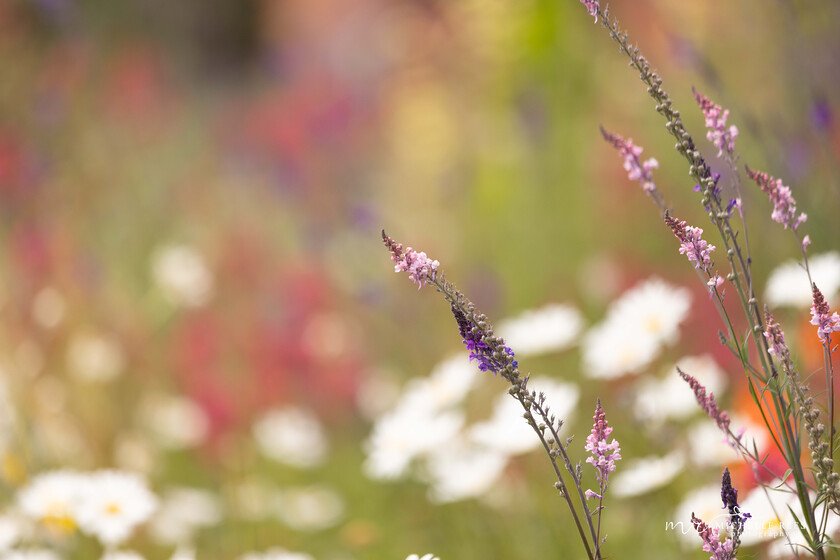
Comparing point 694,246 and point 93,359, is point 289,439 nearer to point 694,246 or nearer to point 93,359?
point 93,359

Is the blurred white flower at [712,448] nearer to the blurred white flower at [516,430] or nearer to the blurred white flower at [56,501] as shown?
the blurred white flower at [516,430]

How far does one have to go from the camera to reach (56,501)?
139 centimetres

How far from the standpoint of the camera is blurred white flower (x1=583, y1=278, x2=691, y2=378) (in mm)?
1510

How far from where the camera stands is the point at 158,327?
297cm

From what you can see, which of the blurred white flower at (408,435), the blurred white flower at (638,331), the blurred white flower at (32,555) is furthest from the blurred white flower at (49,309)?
the blurred white flower at (638,331)

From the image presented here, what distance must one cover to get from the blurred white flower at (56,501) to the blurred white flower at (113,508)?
0.02 m

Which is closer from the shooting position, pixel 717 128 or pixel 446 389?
pixel 717 128

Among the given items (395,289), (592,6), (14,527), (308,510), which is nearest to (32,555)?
(14,527)

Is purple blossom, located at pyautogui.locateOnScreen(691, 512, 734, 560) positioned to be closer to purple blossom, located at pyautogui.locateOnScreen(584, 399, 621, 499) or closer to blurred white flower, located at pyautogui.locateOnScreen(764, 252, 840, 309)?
purple blossom, located at pyautogui.locateOnScreen(584, 399, 621, 499)

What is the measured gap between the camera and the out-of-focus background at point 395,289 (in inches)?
64.6

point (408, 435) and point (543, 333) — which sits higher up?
point (543, 333)

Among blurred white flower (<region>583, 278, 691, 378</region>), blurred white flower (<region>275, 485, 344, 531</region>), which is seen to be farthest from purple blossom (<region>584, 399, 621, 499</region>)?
blurred white flower (<region>275, 485, 344, 531</region>)

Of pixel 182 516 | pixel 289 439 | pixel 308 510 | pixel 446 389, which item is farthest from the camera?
pixel 289 439

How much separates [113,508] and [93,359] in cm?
141
